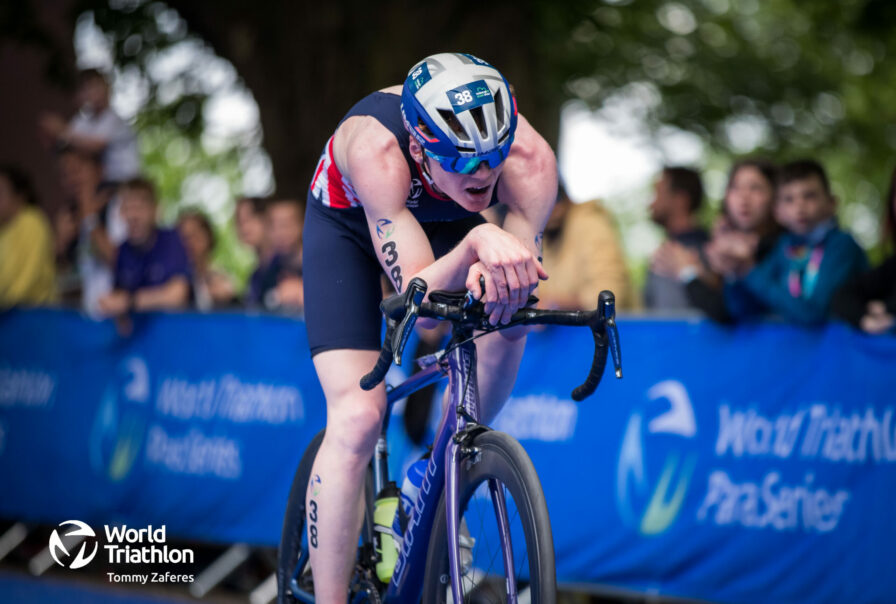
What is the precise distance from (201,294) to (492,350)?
526 cm

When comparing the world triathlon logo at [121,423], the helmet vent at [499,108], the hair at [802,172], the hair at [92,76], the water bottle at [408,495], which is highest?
the hair at [92,76]

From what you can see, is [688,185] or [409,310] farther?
[688,185]

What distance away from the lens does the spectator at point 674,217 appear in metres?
7.10

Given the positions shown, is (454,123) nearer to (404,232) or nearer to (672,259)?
(404,232)

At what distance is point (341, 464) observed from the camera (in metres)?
4.03

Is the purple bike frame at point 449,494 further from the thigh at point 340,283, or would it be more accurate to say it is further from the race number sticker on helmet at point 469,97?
the race number sticker on helmet at point 469,97

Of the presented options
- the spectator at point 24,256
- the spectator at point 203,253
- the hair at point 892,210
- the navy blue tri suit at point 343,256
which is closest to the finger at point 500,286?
the navy blue tri suit at point 343,256

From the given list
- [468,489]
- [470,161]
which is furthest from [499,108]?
[468,489]

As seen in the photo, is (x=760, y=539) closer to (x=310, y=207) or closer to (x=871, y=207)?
(x=310, y=207)

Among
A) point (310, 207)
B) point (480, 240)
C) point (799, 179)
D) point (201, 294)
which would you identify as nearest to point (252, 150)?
point (201, 294)

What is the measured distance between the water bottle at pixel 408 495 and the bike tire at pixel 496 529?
333 millimetres

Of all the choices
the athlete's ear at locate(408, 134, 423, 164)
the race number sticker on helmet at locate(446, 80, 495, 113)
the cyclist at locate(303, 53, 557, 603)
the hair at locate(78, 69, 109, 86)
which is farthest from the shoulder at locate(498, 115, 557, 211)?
the hair at locate(78, 69, 109, 86)

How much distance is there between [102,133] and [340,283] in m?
6.32

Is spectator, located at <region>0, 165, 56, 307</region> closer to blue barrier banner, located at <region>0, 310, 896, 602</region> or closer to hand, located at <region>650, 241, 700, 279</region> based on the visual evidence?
blue barrier banner, located at <region>0, 310, 896, 602</region>
